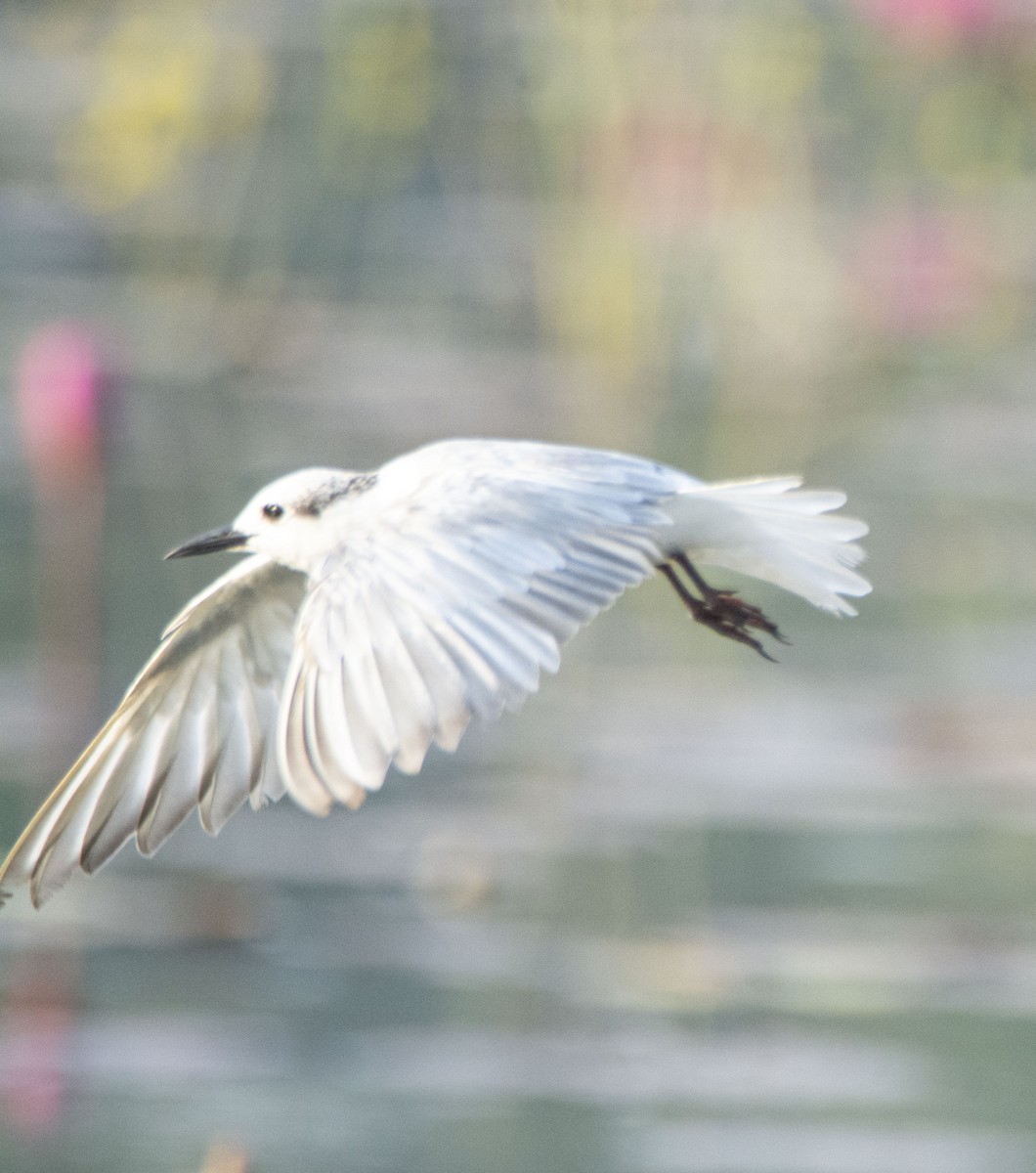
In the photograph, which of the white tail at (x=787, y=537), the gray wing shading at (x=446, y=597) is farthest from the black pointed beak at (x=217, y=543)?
the white tail at (x=787, y=537)

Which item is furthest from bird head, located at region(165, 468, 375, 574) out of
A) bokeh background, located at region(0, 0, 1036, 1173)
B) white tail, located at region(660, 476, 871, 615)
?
bokeh background, located at region(0, 0, 1036, 1173)

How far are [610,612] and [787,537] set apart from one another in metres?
3.94

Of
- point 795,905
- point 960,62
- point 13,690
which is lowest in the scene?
point 795,905

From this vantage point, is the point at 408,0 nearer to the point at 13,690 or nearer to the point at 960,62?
the point at 960,62

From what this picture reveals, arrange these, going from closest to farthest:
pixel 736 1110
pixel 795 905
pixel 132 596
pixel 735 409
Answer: pixel 736 1110 < pixel 795 905 < pixel 132 596 < pixel 735 409

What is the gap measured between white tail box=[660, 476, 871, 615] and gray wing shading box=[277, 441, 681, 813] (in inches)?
6.7

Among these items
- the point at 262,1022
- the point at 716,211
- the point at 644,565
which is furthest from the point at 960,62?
the point at 644,565

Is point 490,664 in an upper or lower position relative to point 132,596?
lower

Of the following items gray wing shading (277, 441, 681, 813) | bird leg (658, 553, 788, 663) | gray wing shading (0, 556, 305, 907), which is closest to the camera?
gray wing shading (277, 441, 681, 813)

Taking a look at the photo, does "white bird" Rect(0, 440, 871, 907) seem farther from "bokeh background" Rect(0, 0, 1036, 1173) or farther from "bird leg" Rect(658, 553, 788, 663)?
"bokeh background" Rect(0, 0, 1036, 1173)

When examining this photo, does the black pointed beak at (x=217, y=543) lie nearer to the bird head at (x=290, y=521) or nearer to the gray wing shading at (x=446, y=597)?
the bird head at (x=290, y=521)

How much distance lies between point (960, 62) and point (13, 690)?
202 inches

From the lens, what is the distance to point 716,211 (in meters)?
9.69

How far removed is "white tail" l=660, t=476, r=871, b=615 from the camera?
3717 mm
